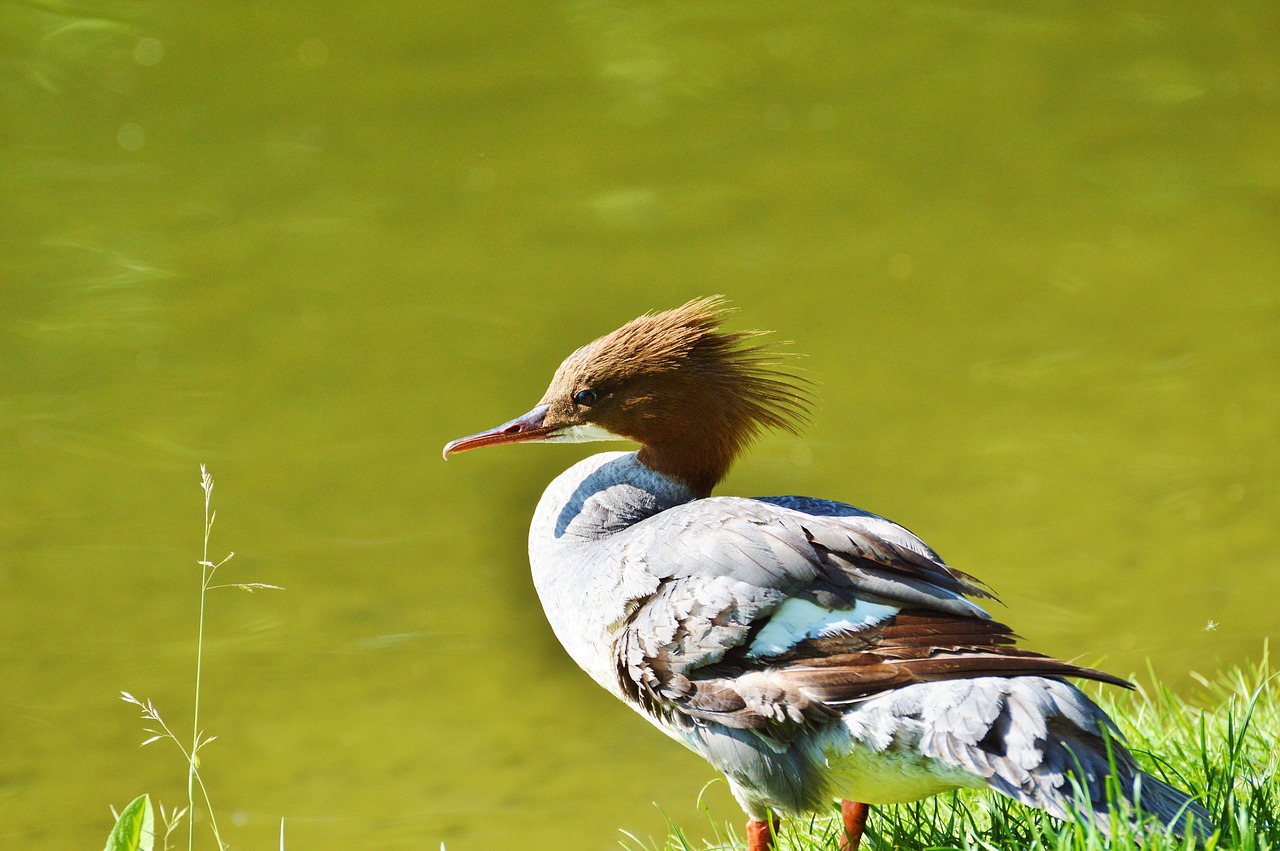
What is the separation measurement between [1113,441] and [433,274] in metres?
3.57

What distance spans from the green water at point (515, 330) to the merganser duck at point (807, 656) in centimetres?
209

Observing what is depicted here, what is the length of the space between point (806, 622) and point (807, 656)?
8cm

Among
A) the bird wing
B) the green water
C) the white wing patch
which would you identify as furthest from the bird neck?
the green water

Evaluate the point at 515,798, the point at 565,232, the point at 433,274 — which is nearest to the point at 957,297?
the point at 565,232

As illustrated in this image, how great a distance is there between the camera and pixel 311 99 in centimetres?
649

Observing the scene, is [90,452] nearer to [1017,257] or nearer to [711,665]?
[711,665]

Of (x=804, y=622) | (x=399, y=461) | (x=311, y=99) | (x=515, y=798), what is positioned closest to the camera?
(x=804, y=622)

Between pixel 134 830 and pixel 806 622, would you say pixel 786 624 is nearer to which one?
pixel 806 622

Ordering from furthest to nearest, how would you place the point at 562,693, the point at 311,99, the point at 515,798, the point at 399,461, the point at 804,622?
the point at 311,99 → the point at 399,461 → the point at 562,693 → the point at 515,798 → the point at 804,622

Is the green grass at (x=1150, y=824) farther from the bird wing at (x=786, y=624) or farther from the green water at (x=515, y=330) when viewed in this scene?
the green water at (x=515, y=330)

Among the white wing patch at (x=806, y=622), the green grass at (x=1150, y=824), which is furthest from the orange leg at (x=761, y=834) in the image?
the white wing patch at (x=806, y=622)

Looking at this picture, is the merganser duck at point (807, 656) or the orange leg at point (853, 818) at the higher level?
the merganser duck at point (807, 656)

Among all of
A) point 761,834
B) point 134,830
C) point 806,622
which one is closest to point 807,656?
point 806,622

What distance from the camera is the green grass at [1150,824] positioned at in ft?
8.42
